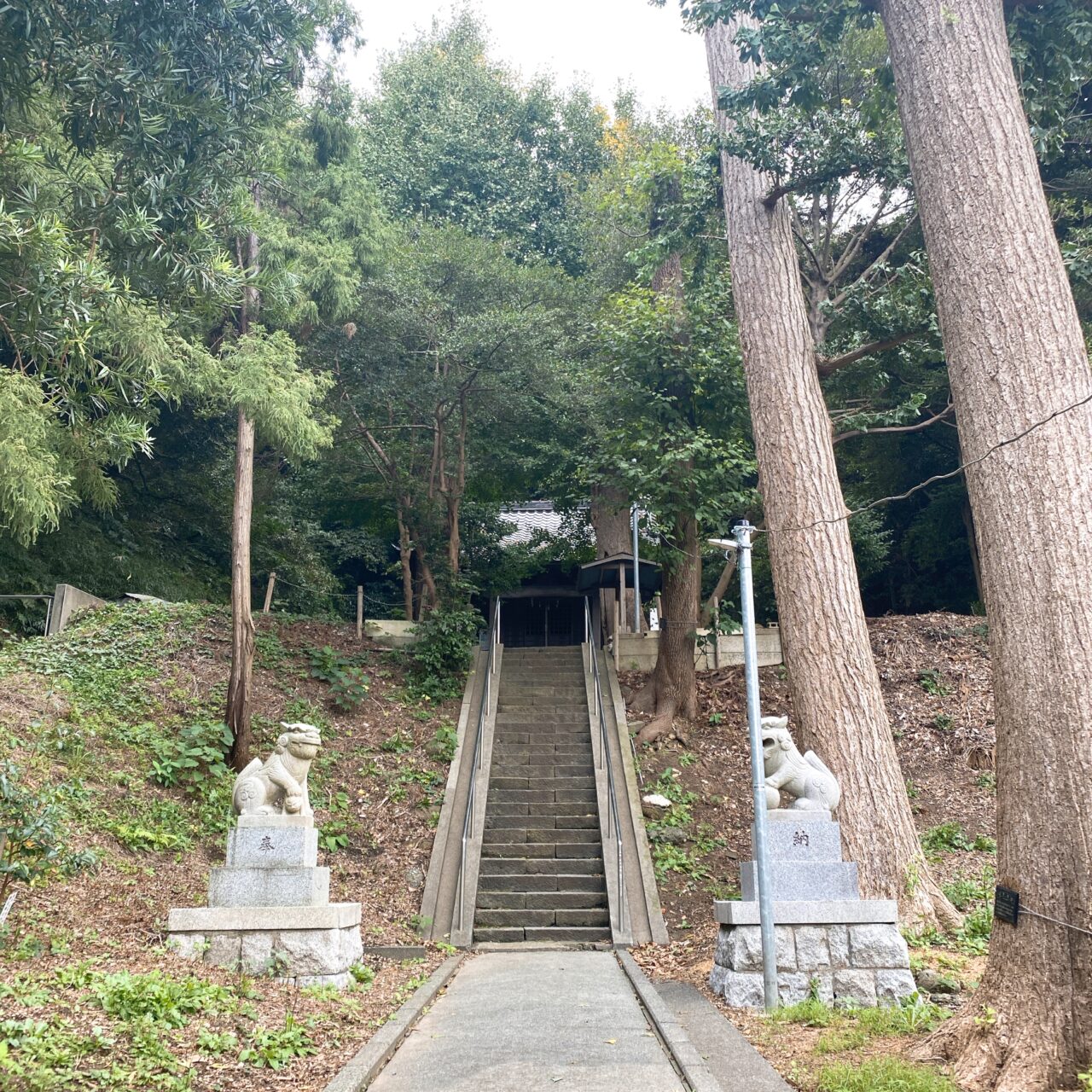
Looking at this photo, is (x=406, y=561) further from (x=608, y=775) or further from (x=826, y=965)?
(x=826, y=965)

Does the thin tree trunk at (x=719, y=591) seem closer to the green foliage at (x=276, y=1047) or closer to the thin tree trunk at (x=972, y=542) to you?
the thin tree trunk at (x=972, y=542)

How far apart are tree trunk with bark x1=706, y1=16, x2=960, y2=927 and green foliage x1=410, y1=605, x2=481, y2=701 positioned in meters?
7.65

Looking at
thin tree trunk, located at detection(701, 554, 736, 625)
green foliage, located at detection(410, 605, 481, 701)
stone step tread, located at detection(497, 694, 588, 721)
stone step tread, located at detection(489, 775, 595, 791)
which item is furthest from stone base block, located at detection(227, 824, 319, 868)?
thin tree trunk, located at detection(701, 554, 736, 625)

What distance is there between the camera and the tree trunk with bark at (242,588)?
1234 cm

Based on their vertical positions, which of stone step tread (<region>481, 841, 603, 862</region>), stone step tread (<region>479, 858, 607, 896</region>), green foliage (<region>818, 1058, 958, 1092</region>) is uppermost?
green foliage (<region>818, 1058, 958, 1092</region>)

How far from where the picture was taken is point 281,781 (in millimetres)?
7930

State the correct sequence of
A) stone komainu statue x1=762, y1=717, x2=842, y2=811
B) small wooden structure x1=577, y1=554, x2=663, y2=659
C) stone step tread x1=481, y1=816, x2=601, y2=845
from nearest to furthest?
stone komainu statue x1=762, y1=717, x2=842, y2=811 < stone step tread x1=481, y1=816, x2=601, y2=845 < small wooden structure x1=577, y1=554, x2=663, y2=659

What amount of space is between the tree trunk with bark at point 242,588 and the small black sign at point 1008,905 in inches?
365

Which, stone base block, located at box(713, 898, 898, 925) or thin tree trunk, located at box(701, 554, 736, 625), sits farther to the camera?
thin tree trunk, located at box(701, 554, 736, 625)

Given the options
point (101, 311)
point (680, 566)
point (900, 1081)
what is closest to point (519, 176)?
point (680, 566)

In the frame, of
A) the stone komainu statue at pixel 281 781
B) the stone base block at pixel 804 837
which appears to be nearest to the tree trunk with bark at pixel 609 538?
the stone komainu statue at pixel 281 781

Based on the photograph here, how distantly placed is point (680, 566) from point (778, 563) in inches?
238

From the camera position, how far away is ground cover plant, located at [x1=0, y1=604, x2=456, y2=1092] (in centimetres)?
504

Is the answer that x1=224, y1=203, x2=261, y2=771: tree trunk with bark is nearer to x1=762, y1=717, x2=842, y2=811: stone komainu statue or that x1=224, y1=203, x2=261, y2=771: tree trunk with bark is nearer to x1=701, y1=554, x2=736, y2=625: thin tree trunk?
x1=762, y1=717, x2=842, y2=811: stone komainu statue
